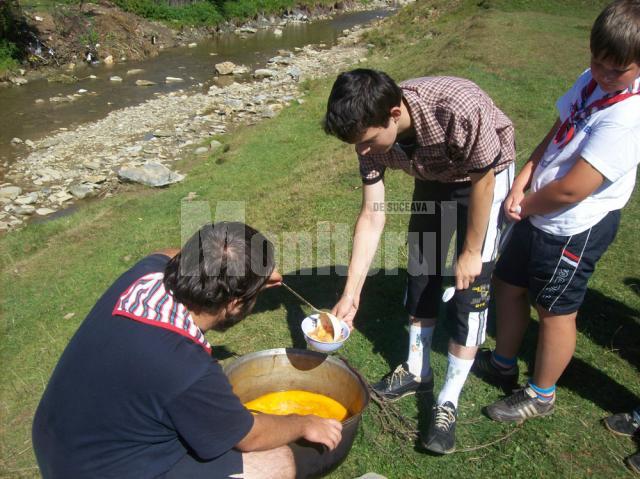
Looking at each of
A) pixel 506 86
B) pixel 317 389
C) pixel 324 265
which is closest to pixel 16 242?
pixel 324 265

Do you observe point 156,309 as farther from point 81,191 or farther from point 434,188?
point 81,191

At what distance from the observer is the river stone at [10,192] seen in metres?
8.52

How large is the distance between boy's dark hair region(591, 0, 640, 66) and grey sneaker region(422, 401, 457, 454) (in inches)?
67.1

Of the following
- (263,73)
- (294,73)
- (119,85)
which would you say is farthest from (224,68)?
(119,85)

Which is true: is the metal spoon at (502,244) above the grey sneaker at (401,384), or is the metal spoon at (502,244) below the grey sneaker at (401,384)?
above

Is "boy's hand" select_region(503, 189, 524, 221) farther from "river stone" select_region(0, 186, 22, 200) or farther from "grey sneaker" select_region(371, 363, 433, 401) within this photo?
"river stone" select_region(0, 186, 22, 200)

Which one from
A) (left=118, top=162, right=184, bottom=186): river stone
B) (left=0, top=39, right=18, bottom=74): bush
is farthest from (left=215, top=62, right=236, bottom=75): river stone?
(left=118, top=162, right=184, bottom=186): river stone

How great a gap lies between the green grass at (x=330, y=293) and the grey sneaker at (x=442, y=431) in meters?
0.08

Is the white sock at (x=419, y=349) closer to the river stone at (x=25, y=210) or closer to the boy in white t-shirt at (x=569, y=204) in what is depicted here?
the boy in white t-shirt at (x=569, y=204)

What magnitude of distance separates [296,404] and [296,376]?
14 centimetres

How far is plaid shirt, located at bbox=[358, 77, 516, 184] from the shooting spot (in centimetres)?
230

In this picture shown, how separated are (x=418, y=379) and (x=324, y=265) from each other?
1.57 meters

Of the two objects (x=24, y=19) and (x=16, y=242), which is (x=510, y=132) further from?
(x=24, y=19)

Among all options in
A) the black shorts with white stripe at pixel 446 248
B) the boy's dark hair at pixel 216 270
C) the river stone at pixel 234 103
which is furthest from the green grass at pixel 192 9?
the boy's dark hair at pixel 216 270
